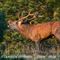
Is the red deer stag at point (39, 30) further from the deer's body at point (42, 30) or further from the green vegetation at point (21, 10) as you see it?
the green vegetation at point (21, 10)

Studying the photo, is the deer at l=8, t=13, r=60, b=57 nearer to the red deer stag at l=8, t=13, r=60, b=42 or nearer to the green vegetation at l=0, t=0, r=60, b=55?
the red deer stag at l=8, t=13, r=60, b=42

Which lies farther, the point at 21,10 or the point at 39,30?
the point at 21,10

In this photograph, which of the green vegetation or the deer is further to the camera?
the green vegetation

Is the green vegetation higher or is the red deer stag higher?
the red deer stag

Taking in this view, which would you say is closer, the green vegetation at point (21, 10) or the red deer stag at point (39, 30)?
the red deer stag at point (39, 30)

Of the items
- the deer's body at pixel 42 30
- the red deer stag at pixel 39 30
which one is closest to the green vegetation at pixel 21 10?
the red deer stag at pixel 39 30

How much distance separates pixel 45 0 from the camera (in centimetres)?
1211

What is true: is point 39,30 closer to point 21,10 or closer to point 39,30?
point 39,30

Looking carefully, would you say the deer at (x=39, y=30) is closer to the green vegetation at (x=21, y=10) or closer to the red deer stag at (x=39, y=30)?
the red deer stag at (x=39, y=30)

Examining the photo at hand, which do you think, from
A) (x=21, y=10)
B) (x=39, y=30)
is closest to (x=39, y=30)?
(x=39, y=30)

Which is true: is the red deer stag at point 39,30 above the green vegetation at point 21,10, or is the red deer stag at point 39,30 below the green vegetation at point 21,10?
above

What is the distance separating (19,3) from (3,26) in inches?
46.6

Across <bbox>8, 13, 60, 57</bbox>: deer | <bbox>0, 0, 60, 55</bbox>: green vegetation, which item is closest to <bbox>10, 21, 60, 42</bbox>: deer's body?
<bbox>8, 13, 60, 57</bbox>: deer

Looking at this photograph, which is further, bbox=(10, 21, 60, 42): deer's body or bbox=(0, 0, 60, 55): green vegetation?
bbox=(0, 0, 60, 55): green vegetation
